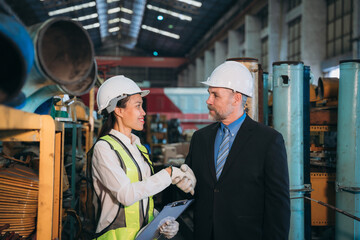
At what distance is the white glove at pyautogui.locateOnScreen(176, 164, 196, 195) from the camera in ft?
7.07

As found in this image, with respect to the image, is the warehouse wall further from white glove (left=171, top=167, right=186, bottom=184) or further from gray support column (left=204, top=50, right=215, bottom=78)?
white glove (left=171, top=167, right=186, bottom=184)

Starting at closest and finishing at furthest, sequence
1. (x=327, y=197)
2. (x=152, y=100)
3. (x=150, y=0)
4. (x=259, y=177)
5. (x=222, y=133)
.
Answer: (x=259, y=177) < (x=222, y=133) < (x=327, y=197) < (x=152, y=100) < (x=150, y=0)

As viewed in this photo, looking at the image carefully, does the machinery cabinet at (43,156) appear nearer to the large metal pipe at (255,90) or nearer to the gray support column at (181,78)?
the large metal pipe at (255,90)

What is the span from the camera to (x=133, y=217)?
2.12m

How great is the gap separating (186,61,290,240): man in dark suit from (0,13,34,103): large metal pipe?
144 centimetres

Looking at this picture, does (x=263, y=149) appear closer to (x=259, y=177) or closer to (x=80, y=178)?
(x=259, y=177)

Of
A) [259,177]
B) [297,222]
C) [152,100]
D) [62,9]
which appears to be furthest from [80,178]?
[62,9]

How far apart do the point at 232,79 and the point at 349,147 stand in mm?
1997

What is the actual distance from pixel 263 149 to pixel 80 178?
3774mm

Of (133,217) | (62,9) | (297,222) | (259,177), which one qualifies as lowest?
(297,222)

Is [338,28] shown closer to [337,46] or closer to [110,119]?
[337,46]

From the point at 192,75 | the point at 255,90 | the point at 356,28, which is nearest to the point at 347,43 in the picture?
the point at 356,28

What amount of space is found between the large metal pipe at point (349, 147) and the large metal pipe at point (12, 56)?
3336 millimetres

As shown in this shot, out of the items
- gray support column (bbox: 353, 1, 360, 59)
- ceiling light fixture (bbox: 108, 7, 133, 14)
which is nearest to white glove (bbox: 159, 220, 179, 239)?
gray support column (bbox: 353, 1, 360, 59)
